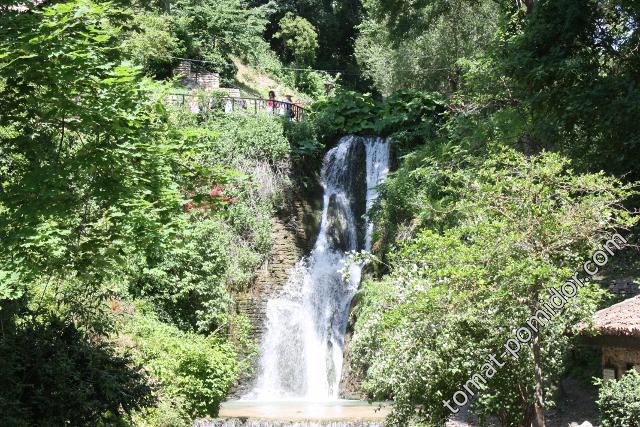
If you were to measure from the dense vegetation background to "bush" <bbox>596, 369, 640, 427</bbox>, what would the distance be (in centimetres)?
7

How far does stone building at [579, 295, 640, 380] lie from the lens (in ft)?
31.9

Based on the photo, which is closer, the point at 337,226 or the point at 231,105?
the point at 337,226

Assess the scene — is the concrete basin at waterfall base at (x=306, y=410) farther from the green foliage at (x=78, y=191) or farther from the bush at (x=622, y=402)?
the bush at (x=622, y=402)

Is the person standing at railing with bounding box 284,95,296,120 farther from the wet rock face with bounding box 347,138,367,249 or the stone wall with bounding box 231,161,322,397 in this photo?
the wet rock face with bounding box 347,138,367,249

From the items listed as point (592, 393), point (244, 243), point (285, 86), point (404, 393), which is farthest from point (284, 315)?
point (285, 86)

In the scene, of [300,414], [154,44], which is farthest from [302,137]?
[300,414]

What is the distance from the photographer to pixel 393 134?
23.7 meters

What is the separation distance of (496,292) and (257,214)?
13927 mm

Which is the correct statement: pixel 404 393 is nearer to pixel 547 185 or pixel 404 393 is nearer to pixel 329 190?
pixel 547 185

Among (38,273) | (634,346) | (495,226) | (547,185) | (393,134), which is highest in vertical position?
(393,134)

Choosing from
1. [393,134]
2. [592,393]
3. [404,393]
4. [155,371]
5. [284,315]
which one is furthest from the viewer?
[393,134]

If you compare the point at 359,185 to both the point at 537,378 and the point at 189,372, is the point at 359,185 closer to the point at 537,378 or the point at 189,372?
the point at 189,372

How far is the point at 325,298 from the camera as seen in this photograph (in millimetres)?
20250

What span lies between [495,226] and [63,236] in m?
4.89
